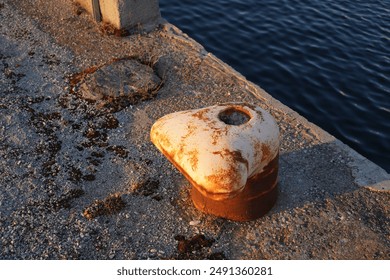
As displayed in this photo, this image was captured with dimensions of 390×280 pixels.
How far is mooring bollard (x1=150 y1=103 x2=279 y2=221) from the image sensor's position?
22.5 ft

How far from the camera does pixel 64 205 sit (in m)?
8.20

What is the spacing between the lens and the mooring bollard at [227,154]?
270 inches

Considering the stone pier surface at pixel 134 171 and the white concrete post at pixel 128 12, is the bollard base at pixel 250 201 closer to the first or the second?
the stone pier surface at pixel 134 171

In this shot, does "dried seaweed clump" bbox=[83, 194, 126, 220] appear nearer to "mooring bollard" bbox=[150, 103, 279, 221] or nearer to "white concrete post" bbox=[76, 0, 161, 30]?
"mooring bollard" bbox=[150, 103, 279, 221]

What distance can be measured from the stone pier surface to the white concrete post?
24.9 inches

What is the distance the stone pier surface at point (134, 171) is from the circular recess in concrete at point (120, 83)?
0.03 m

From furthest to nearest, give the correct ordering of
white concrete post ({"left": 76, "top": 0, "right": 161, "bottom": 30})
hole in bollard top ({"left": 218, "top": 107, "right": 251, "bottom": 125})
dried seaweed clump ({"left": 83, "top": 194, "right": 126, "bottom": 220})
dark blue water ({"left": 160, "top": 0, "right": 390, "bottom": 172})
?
white concrete post ({"left": 76, "top": 0, "right": 161, "bottom": 30}) < dark blue water ({"left": 160, "top": 0, "right": 390, "bottom": 172}) < dried seaweed clump ({"left": 83, "top": 194, "right": 126, "bottom": 220}) < hole in bollard top ({"left": 218, "top": 107, "right": 251, "bottom": 125})

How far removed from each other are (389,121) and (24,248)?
32.7 ft

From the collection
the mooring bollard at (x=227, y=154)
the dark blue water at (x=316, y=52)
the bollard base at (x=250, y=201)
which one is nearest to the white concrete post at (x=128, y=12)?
the dark blue water at (x=316, y=52)

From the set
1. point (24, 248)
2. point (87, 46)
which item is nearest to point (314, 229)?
point (24, 248)

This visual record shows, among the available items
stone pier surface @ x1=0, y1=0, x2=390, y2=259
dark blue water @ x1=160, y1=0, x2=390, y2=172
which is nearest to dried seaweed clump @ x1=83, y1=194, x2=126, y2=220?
stone pier surface @ x1=0, y1=0, x2=390, y2=259

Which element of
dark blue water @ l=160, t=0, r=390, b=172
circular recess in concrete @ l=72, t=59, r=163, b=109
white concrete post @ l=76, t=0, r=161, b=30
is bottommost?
dark blue water @ l=160, t=0, r=390, b=172

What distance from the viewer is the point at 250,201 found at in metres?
7.79

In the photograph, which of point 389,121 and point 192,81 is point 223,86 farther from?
point 389,121
